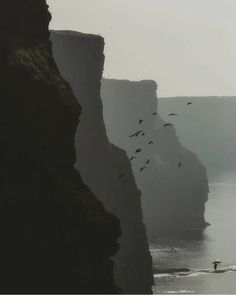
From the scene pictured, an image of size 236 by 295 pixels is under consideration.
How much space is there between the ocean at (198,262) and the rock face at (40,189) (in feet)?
254

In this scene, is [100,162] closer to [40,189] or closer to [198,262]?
[40,189]

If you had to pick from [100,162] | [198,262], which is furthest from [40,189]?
[198,262]

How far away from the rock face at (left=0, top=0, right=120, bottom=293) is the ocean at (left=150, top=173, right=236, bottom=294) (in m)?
77.6

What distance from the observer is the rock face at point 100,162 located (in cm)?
8175

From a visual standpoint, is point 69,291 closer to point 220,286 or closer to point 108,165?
point 108,165

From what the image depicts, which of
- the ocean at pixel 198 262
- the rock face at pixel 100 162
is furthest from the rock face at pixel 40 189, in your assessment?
the ocean at pixel 198 262

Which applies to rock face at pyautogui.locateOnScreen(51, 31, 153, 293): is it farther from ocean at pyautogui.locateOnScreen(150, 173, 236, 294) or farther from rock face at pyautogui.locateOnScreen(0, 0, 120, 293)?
rock face at pyautogui.locateOnScreen(0, 0, 120, 293)

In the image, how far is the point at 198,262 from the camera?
14100 cm

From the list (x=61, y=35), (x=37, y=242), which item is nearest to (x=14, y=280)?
(x=37, y=242)

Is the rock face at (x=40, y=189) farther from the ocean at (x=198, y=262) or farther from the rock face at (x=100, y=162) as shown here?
the ocean at (x=198, y=262)

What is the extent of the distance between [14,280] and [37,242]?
200 centimetres

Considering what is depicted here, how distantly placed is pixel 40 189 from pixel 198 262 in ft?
369

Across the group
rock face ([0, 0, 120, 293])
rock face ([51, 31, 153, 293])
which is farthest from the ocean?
rock face ([0, 0, 120, 293])

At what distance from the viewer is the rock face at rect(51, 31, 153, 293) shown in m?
81.8
